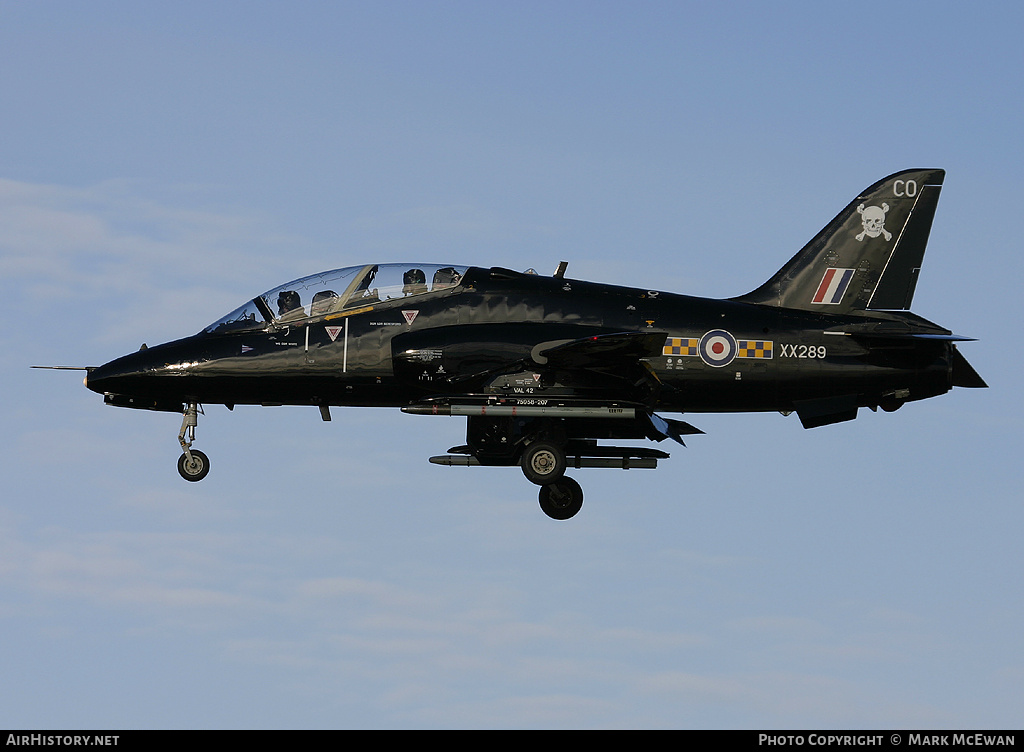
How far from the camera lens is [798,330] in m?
24.9

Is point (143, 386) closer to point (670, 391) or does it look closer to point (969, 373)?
point (670, 391)

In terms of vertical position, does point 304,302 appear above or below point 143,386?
above

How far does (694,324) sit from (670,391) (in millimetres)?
1335

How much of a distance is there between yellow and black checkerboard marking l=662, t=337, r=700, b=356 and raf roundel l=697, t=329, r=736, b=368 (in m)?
0.12

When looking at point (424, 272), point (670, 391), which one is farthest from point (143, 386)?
point (670, 391)

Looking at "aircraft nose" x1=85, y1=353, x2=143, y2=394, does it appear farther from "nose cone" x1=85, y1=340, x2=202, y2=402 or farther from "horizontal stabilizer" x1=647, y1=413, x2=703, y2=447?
"horizontal stabilizer" x1=647, y1=413, x2=703, y2=447

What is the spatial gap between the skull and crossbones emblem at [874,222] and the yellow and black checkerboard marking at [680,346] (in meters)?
4.26

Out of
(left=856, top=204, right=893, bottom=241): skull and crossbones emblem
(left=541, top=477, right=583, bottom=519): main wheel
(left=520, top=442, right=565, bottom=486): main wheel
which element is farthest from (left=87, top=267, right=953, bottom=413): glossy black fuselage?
(left=541, top=477, right=583, bottom=519): main wheel

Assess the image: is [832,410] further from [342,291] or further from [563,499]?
[342,291]

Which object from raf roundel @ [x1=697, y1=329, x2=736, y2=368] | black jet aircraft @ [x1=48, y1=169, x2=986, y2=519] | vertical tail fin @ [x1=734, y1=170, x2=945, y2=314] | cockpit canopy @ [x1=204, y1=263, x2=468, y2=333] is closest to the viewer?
black jet aircraft @ [x1=48, y1=169, x2=986, y2=519]

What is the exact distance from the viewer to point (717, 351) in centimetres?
2475

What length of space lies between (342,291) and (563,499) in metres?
5.92

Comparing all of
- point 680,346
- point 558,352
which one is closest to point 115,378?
point 558,352

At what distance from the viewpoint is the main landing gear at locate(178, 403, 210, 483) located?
2578cm
